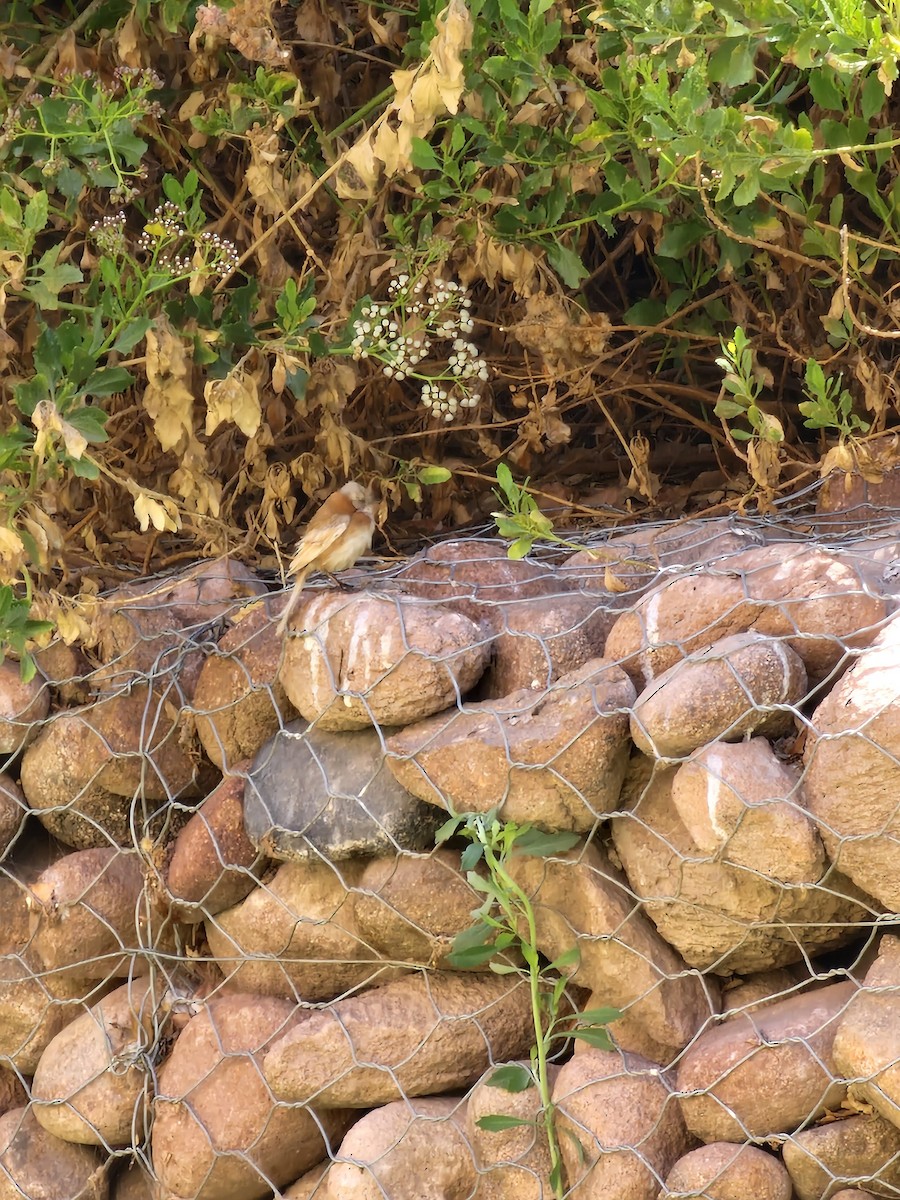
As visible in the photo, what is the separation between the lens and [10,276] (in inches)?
84.0

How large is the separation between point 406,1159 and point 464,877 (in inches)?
15.1

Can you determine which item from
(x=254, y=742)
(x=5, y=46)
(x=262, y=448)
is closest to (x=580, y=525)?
(x=262, y=448)

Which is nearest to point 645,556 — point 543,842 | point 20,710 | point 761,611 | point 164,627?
point 761,611

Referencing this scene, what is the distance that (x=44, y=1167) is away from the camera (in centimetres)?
219

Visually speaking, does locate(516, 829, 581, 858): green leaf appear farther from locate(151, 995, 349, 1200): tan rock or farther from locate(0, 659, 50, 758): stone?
locate(0, 659, 50, 758): stone

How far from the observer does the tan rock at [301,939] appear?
2.06 m

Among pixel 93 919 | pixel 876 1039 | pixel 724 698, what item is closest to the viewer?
pixel 876 1039

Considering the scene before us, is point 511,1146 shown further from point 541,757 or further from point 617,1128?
point 541,757

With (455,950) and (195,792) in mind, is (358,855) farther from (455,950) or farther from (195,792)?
(195,792)

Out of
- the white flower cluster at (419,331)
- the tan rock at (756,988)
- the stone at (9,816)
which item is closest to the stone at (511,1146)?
the tan rock at (756,988)

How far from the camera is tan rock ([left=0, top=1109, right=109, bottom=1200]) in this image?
7.11 ft

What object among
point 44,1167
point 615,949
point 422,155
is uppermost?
point 422,155

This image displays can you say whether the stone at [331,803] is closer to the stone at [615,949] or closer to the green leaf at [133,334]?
the stone at [615,949]

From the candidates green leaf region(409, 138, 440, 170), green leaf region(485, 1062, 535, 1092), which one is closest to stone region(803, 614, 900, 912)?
green leaf region(485, 1062, 535, 1092)
